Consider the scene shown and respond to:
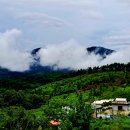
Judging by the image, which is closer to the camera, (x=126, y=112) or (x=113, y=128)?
(x=113, y=128)

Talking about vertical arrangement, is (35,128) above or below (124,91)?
below

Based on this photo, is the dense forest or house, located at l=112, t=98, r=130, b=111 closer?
the dense forest

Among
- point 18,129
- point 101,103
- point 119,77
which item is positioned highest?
point 119,77

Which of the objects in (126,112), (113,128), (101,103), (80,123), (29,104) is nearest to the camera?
(80,123)

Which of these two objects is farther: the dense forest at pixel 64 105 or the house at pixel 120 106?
the house at pixel 120 106

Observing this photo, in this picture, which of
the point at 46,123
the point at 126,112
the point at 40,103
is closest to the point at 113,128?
the point at 46,123

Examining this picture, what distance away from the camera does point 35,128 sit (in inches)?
3273

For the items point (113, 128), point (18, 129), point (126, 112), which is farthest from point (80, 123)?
point (126, 112)

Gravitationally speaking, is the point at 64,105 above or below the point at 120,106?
above

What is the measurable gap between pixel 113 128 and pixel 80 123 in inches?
919

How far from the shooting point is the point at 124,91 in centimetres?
14712

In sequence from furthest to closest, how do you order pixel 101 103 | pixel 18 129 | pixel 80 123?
pixel 101 103 → pixel 18 129 → pixel 80 123

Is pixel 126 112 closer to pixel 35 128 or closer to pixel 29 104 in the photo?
pixel 35 128

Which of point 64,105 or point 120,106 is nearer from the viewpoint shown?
point 120,106
